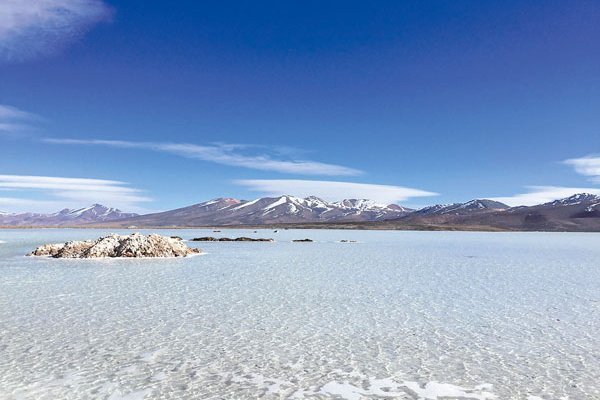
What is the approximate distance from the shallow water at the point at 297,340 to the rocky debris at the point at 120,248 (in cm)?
1825

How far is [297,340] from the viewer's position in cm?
1370

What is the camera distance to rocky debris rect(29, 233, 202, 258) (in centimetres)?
4421

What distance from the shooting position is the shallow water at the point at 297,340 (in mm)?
9898

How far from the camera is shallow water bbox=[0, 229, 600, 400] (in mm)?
9898

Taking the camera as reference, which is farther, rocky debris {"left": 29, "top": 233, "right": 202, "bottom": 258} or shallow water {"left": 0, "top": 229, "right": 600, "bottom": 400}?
rocky debris {"left": 29, "top": 233, "right": 202, "bottom": 258}

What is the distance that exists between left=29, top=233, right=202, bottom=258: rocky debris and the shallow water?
18.3m

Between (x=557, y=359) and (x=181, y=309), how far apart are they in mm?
12666

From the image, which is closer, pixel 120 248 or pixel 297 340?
pixel 297 340

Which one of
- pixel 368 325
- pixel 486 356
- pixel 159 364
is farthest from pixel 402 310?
pixel 159 364

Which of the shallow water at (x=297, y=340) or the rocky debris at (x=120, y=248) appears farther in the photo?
the rocky debris at (x=120, y=248)

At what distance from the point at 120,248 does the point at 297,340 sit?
118 ft

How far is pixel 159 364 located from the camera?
1133 cm

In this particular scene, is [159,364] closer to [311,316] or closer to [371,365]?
[371,365]

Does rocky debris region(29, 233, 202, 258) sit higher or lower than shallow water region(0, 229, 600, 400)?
higher
